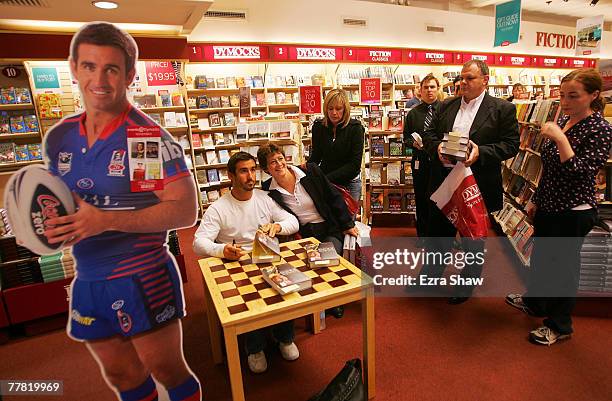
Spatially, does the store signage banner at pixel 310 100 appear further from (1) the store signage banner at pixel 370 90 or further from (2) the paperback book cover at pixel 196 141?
(2) the paperback book cover at pixel 196 141

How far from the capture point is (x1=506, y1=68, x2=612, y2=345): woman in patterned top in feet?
6.61

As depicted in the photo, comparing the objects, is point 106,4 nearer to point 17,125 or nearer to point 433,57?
point 17,125

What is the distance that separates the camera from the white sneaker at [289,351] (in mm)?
2342

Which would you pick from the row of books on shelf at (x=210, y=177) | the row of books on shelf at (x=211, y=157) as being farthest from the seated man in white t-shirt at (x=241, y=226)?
the row of books on shelf at (x=211, y=157)

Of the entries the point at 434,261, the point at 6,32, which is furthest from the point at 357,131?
the point at 6,32

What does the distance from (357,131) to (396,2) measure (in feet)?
23.0

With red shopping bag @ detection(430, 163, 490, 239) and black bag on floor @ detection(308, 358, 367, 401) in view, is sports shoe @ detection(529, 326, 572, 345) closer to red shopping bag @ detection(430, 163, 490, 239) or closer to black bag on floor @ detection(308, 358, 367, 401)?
red shopping bag @ detection(430, 163, 490, 239)

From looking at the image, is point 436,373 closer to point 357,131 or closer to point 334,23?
point 357,131

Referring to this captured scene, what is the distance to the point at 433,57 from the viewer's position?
8.34 meters

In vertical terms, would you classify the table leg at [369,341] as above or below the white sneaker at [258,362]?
above

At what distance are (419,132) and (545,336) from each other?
6.84 feet

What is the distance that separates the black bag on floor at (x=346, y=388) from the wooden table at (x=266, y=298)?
0.62 feet

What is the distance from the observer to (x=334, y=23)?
24.4 feet

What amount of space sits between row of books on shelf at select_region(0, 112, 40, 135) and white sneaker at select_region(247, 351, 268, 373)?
72.4 inches
